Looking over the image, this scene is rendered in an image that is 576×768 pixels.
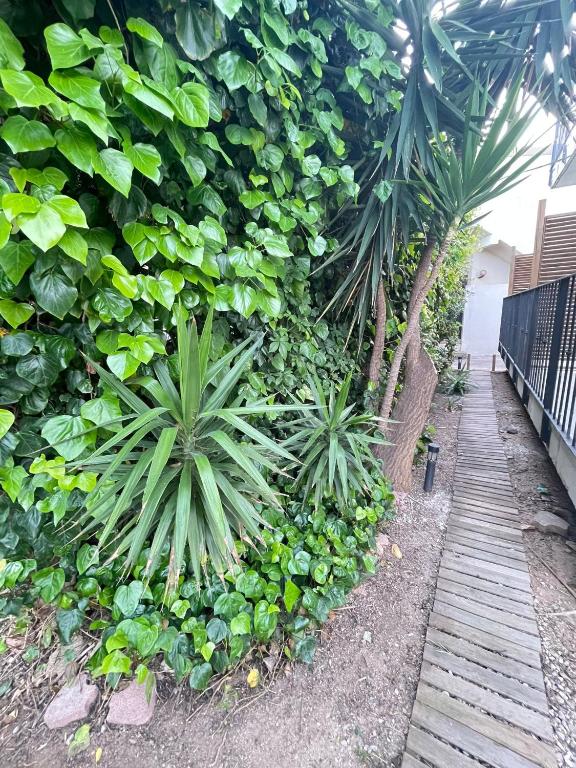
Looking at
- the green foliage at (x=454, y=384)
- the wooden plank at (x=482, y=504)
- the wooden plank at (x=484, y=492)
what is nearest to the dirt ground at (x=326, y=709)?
the wooden plank at (x=482, y=504)

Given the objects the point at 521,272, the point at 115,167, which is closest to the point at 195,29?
the point at 115,167

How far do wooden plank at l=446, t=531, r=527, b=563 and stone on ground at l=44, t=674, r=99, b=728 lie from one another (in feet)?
6.34

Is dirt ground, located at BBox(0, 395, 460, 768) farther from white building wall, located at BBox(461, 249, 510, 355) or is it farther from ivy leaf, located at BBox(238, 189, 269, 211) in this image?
white building wall, located at BBox(461, 249, 510, 355)

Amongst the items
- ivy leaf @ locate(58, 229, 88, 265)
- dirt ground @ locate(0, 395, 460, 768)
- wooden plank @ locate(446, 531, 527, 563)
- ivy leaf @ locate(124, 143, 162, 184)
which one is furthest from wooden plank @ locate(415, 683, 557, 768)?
ivy leaf @ locate(124, 143, 162, 184)

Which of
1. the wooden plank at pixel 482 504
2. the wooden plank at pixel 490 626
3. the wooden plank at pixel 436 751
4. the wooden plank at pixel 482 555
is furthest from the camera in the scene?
the wooden plank at pixel 482 504

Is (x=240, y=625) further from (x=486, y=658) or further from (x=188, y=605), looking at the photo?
(x=486, y=658)

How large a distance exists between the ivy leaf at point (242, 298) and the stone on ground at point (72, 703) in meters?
1.53

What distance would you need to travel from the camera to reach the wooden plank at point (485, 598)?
57.7 inches

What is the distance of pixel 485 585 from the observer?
1.61 metres

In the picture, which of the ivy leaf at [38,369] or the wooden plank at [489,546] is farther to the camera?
the wooden plank at [489,546]

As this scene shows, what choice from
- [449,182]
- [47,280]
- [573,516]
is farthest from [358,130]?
[573,516]

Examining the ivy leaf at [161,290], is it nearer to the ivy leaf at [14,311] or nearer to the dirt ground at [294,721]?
the ivy leaf at [14,311]

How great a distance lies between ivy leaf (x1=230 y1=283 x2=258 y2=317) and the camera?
4.35 feet

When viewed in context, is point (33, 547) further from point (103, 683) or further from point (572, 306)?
point (572, 306)
